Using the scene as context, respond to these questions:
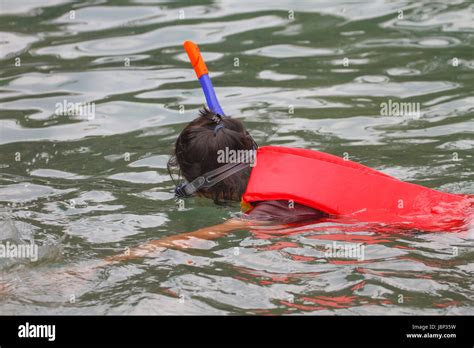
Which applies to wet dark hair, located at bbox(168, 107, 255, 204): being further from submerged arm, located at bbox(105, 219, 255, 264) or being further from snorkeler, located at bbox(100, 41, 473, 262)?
submerged arm, located at bbox(105, 219, 255, 264)

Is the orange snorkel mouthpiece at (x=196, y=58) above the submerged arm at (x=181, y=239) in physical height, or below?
above

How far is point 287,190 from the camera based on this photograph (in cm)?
541

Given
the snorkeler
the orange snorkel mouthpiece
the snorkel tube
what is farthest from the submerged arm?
the orange snorkel mouthpiece

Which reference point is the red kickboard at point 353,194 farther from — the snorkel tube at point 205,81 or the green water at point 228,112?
the snorkel tube at point 205,81

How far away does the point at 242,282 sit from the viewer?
473 cm

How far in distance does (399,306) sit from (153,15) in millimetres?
7028

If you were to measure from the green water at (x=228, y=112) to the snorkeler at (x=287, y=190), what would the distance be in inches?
5.1

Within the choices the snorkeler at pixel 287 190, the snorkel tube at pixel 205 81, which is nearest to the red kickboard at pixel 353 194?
the snorkeler at pixel 287 190

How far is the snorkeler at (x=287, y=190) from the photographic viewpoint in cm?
541

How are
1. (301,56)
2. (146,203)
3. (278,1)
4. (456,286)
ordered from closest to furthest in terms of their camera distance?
(456,286) → (146,203) → (301,56) → (278,1)

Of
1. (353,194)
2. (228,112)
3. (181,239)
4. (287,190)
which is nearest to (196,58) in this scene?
(287,190)
